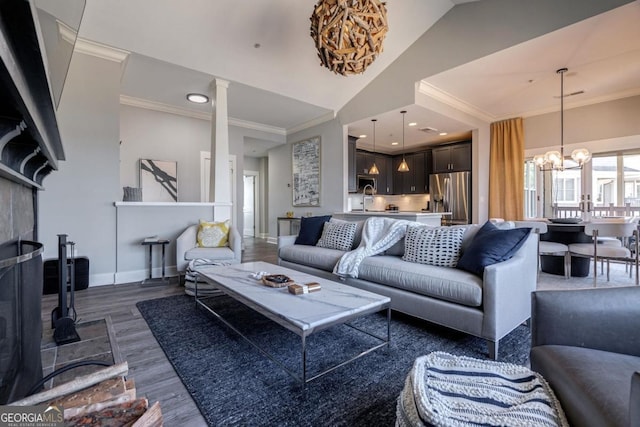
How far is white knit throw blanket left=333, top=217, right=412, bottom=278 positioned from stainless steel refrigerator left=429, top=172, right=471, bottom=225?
396 centimetres

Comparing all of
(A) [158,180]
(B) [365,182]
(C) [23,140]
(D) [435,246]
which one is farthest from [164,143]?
(D) [435,246]

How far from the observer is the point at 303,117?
600 cm

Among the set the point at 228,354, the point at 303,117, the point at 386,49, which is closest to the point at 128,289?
the point at 228,354

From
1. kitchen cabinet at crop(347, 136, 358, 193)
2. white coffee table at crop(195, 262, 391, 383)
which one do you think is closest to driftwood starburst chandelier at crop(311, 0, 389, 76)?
white coffee table at crop(195, 262, 391, 383)

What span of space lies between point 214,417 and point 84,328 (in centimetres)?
162

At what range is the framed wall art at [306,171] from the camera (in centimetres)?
618

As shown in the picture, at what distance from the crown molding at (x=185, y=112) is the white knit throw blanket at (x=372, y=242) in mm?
4165

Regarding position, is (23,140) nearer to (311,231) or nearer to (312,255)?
(312,255)

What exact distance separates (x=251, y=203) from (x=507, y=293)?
26.4ft

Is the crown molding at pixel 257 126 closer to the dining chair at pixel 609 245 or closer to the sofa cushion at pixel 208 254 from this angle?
the sofa cushion at pixel 208 254

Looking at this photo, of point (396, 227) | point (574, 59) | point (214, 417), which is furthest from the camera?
point (574, 59)

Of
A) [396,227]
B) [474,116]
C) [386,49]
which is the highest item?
[386,49]

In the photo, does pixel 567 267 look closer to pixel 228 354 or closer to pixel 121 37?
pixel 228 354

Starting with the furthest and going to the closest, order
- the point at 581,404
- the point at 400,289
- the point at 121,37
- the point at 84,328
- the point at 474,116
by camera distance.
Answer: the point at 474,116 → the point at 121,37 → the point at 400,289 → the point at 84,328 → the point at 581,404
